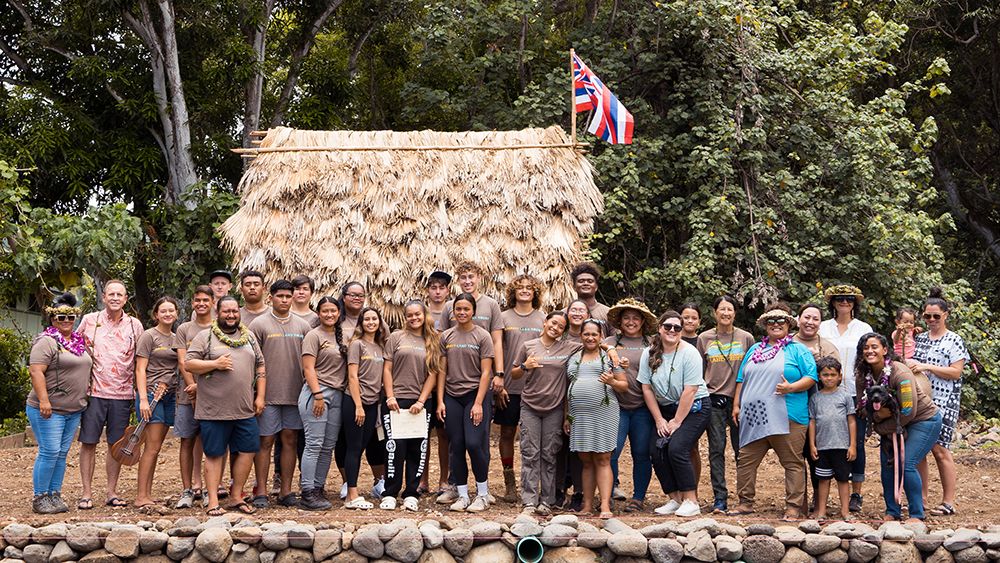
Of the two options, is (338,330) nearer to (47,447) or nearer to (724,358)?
(47,447)

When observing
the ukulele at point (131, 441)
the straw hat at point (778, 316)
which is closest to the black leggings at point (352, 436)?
the ukulele at point (131, 441)

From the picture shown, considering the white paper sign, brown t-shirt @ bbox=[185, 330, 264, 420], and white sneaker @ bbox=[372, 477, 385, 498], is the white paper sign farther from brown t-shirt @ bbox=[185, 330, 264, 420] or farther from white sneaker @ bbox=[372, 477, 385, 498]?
brown t-shirt @ bbox=[185, 330, 264, 420]

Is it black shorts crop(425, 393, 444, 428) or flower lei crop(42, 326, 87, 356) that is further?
black shorts crop(425, 393, 444, 428)

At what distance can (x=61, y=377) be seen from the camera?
7.14 meters

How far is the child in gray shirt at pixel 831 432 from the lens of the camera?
22.5 ft

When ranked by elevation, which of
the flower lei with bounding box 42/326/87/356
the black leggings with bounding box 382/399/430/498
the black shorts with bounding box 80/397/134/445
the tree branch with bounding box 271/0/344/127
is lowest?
the black leggings with bounding box 382/399/430/498

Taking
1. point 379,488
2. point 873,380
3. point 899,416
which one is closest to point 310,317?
point 379,488

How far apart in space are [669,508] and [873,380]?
5.06 feet

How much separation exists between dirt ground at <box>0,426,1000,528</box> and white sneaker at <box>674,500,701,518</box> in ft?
0.55

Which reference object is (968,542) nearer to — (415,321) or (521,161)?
(415,321)

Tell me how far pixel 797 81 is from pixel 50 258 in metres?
8.29

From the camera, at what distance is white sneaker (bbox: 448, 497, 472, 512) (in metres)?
7.17

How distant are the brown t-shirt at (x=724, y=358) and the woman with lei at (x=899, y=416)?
77cm

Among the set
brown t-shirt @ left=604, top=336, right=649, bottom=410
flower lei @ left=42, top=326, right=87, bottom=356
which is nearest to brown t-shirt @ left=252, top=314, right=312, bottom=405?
flower lei @ left=42, top=326, right=87, bottom=356
